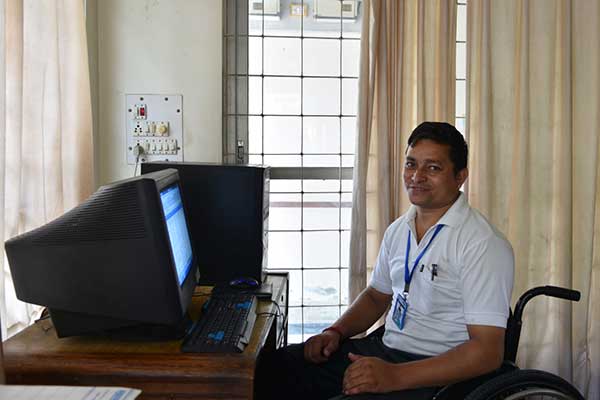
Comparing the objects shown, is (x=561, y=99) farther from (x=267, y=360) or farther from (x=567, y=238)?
(x=267, y=360)

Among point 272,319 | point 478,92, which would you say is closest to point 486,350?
point 272,319

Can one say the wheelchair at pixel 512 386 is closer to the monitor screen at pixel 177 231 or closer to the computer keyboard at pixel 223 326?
the computer keyboard at pixel 223 326

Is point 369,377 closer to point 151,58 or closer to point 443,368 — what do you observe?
point 443,368

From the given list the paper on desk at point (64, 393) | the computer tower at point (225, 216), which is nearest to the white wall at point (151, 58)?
the computer tower at point (225, 216)

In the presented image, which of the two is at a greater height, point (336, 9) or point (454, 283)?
point (336, 9)

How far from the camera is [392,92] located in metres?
2.61

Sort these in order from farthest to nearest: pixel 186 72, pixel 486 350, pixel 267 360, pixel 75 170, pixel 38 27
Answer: pixel 186 72 < pixel 75 170 < pixel 38 27 < pixel 267 360 < pixel 486 350

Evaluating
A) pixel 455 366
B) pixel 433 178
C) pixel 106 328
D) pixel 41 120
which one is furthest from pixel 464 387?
pixel 41 120

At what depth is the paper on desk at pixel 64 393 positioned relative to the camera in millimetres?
980

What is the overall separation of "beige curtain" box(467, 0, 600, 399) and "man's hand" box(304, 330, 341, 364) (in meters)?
1.24

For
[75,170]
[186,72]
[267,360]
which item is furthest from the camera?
[186,72]

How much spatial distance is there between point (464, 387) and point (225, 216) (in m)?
1.00

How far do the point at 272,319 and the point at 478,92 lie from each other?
163 centimetres

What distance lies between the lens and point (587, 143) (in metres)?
2.68
